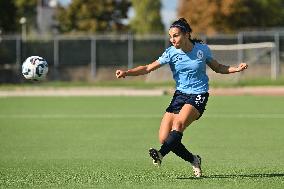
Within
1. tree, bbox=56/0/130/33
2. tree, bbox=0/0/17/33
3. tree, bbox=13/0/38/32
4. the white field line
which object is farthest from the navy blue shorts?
tree, bbox=13/0/38/32

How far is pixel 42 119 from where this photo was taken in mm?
22344

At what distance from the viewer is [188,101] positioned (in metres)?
10.7

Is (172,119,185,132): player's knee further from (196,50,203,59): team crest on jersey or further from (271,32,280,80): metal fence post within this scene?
(271,32,280,80): metal fence post

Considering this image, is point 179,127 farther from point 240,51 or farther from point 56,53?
point 56,53

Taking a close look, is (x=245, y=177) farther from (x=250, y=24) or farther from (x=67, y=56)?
(x=250, y=24)

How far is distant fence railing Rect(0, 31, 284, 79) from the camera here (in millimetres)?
47906

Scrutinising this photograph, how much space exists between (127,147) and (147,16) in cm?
9233

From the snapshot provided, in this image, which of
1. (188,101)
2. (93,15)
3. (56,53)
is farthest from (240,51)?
(188,101)

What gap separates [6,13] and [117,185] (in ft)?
183

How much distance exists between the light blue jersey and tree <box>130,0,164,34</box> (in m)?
93.5

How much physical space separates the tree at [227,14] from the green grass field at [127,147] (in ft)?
127

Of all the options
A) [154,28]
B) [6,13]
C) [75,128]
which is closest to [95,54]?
[6,13]

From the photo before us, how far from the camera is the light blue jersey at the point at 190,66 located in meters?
10.7

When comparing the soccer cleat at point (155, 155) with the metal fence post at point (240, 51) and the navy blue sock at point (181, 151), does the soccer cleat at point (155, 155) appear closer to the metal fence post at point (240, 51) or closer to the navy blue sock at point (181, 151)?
the navy blue sock at point (181, 151)
